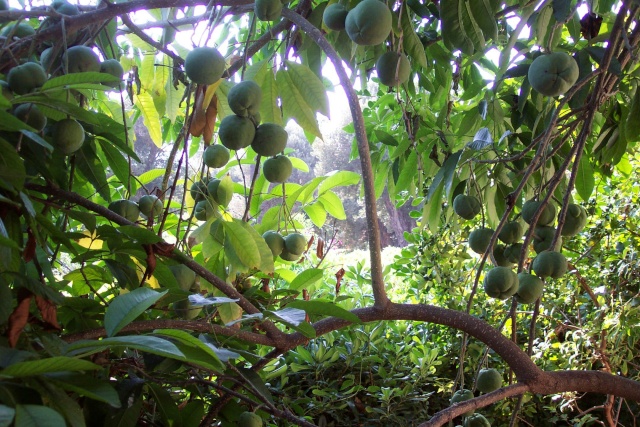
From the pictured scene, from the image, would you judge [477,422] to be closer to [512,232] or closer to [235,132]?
[512,232]

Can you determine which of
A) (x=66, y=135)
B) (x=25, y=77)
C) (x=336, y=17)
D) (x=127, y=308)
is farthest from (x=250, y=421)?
(x=336, y=17)

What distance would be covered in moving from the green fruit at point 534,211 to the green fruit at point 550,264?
3.3 inches

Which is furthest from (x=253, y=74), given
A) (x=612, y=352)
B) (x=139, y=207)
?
(x=612, y=352)

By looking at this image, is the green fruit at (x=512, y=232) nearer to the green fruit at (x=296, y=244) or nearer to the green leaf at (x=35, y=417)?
the green fruit at (x=296, y=244)

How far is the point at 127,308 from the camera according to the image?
65cm

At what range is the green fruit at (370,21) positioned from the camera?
103cm

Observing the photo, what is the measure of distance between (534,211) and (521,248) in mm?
85

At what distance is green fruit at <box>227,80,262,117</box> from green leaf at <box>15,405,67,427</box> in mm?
650

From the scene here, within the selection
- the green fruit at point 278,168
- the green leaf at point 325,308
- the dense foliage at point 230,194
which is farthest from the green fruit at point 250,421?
the green fruit at point 278,168

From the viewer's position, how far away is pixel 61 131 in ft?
3.05

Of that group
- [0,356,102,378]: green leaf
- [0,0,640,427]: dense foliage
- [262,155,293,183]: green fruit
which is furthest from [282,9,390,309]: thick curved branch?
[0,356,102,378]: green leaf

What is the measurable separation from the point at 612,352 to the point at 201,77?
2148 mm

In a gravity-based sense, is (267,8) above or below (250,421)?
above

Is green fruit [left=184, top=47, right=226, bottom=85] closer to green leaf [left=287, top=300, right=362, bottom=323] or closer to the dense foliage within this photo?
the dense foliage
